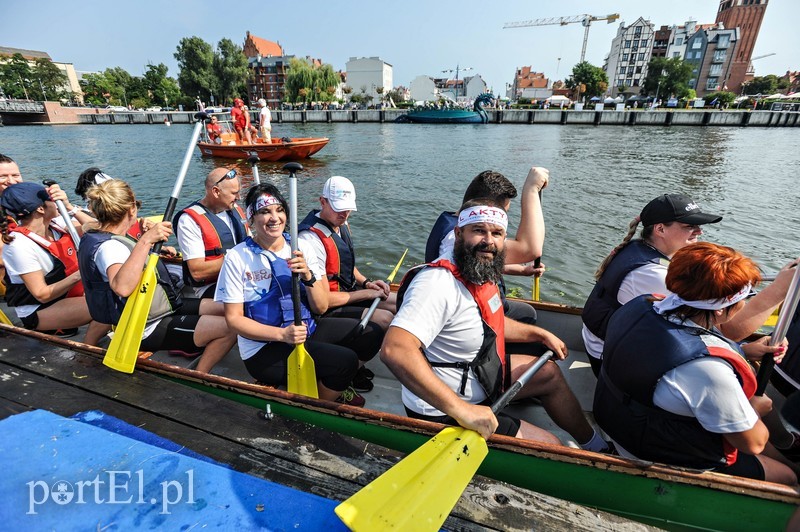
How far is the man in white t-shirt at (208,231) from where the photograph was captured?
12.9 feet

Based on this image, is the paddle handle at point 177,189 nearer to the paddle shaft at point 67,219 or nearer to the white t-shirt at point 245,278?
the white t-shirt at point 245,278

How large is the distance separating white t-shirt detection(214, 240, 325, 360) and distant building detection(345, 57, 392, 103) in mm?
100131

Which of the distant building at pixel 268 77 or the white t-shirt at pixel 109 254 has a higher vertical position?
the distant building at pixel 268 77

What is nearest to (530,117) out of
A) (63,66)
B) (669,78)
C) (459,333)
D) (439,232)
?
(669,78)

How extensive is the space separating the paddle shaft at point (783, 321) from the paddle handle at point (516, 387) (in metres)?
1.24

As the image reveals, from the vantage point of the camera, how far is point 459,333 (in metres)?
2.07

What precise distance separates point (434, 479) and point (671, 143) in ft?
110

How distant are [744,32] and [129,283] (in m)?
118

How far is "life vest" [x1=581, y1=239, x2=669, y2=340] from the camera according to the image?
2.72 m

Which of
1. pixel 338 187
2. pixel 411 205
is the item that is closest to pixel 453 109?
pixel 411 205

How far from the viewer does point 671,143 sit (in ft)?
90.1

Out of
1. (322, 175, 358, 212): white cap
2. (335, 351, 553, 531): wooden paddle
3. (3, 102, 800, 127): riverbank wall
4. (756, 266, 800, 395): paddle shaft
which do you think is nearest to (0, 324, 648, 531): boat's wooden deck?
(335, 351, 553, 531): wooden paddle

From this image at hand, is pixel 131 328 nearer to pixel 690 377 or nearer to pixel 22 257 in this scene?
pixel 22 257

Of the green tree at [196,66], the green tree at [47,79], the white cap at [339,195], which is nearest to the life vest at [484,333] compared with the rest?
the white cap at [339,195]
